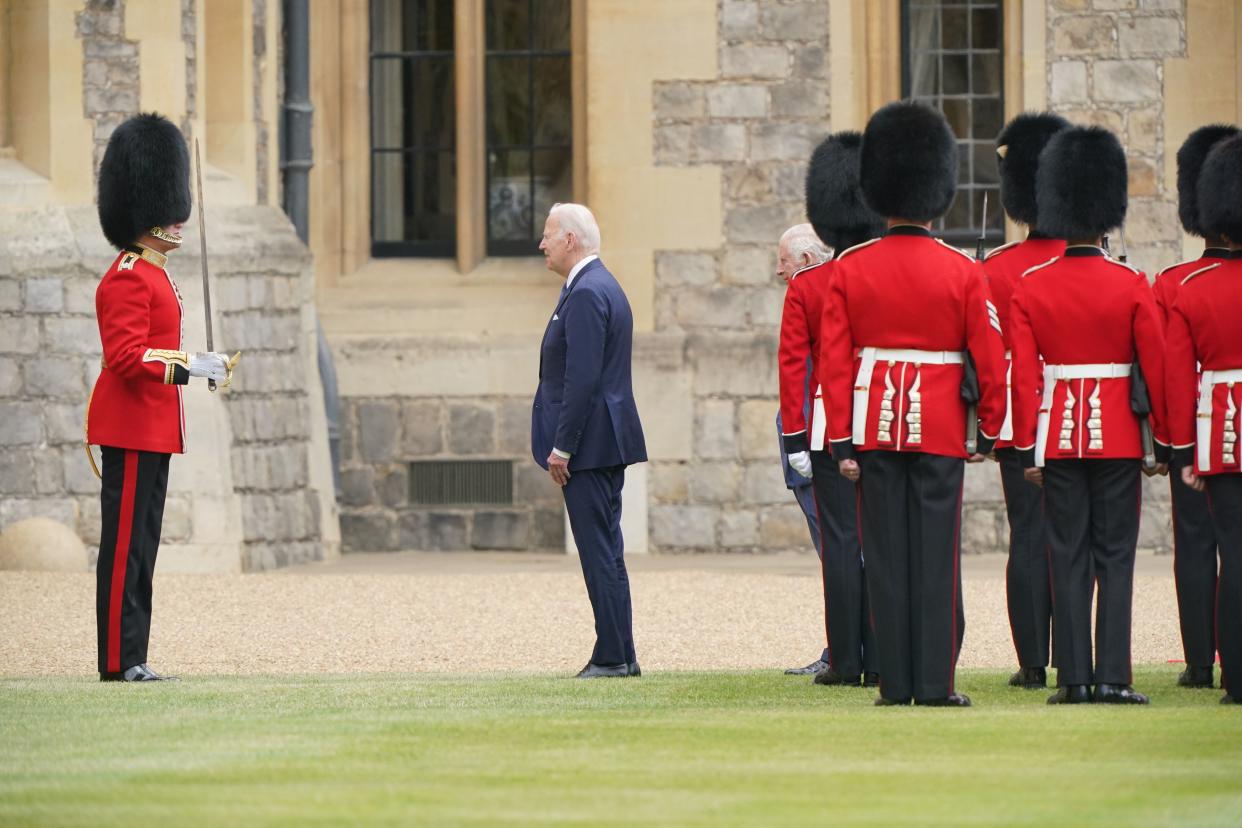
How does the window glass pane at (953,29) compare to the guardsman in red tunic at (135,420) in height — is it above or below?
above

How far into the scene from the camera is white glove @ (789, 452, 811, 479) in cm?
668

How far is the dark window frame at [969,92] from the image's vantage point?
1286 cm

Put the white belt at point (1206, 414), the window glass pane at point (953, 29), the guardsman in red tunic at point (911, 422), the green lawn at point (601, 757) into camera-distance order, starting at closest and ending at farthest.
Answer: the green lawn at point (601, 757), the guardsman in red tunic at point (911, 422), the white belt at point (1206, 414), the window glass pane at point (953, 29)

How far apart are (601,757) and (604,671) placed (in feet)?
6.31

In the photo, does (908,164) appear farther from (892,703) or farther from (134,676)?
(134,676)

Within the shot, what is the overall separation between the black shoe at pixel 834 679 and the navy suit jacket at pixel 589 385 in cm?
84

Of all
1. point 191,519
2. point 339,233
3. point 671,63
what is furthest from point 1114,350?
point 339,233

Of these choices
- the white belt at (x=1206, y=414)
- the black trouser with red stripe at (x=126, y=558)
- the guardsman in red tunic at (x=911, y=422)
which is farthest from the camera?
the black trouser with red stripe at (x=126, y=558)

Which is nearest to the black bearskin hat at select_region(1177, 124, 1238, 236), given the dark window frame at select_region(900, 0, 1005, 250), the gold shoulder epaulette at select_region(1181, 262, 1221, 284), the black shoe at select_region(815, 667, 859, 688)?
the gold shoulder epaulette at select_region(1181, 262, 1221, 284)

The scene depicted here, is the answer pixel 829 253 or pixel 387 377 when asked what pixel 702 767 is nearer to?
pixel 829 253

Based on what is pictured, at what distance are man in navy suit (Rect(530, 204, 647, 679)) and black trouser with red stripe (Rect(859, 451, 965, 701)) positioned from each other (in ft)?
3.86

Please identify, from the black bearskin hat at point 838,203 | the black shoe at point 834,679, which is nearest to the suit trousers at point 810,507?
the black shoe at point 834,679

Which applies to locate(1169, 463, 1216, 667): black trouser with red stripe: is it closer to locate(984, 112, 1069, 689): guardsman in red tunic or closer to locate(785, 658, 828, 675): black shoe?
locate(984, 112, 1069, 689): guardsman in red tunic

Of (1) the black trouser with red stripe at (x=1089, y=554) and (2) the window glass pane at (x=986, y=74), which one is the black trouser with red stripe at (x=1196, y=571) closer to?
(1) the black trouser with red stripe at (x=1089, y=554)
